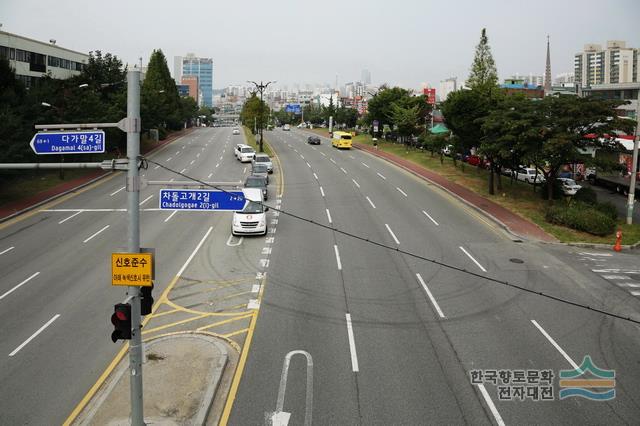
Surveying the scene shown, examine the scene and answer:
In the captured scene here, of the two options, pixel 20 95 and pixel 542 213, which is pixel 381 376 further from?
pixel 20 95

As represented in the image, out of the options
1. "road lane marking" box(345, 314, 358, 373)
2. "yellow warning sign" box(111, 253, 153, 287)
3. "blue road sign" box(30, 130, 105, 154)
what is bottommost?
"road lane marking" box(345, 314, 358, 373)

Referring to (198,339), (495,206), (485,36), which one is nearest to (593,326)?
(198,339)

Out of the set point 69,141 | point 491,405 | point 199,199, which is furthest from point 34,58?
point 491,405

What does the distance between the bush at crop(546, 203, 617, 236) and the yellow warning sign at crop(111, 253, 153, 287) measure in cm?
2477

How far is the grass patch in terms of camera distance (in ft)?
87.3

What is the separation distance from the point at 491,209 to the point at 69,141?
27143 millimetres

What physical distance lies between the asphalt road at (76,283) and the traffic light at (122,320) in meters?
2.74

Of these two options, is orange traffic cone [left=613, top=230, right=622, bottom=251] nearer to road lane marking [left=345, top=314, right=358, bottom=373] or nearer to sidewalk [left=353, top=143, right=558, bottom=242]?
sidewalk [left=353, top=143, right=558, bottom=242]

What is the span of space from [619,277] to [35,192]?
1417 inches

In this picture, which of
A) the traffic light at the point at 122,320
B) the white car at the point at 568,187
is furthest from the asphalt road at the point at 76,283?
the white car at the point at 568,187

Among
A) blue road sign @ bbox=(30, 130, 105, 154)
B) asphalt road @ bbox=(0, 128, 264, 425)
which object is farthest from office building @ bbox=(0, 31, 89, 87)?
blue road sign @ bbox=(30, 130, 105, 154)

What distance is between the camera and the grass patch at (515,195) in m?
26.6

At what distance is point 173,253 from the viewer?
72.7 ft

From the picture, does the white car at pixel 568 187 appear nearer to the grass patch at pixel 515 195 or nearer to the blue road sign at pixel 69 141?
the grass patch at pixel 515 195
